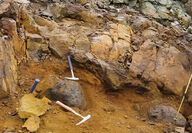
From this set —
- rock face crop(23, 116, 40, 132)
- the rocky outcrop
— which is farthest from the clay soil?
the rocky outcrop

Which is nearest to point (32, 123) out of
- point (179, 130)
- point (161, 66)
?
point (179, 130)

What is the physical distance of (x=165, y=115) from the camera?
4379 millimetres

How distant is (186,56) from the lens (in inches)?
221

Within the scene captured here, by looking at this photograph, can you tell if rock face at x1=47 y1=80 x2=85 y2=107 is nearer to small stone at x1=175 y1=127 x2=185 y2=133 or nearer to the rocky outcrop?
the rocky outcrop

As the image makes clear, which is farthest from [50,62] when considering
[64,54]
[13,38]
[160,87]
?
[160,87]

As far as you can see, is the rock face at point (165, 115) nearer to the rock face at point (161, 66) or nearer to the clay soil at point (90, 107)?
the clay soil at point (90, 107)

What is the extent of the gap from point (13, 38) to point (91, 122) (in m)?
2.59

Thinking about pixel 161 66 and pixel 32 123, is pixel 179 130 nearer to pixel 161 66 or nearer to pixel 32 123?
pixel 161 66

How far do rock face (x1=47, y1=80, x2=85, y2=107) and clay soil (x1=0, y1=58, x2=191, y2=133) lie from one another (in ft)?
0.42

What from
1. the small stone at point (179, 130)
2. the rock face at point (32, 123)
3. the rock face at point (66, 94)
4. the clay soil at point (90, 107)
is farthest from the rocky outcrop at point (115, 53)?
the rock face at point (32, 123)

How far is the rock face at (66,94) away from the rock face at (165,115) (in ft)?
5.92

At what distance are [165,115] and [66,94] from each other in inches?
96.1

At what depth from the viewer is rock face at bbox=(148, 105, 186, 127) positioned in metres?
4.31

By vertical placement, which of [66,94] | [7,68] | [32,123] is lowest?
[32,123]
